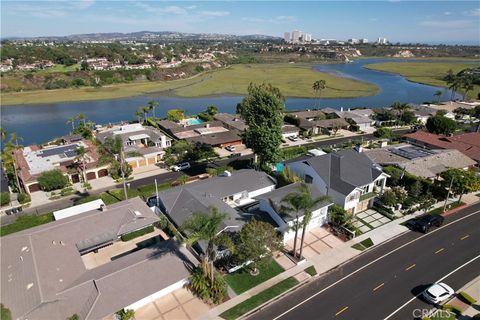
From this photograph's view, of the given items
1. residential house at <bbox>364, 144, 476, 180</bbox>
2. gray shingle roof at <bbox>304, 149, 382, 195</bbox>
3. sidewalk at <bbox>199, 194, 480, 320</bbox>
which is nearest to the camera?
sidewalk at <bbox>199, 194, 480, 320</bbox>

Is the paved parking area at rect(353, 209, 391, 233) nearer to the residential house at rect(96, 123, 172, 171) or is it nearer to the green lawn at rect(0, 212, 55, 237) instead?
the residential house at rect(96, 123, 172, 171)

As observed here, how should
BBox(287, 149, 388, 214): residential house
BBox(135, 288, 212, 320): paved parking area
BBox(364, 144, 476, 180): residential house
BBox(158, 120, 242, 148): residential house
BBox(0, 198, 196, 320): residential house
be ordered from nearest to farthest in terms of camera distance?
BBox(0, 198, 196, 320): residential house < BBox(135, 288, 212, 320): paved parking area < BBox(287, 149, 388, 214): residential house < BBox(364, 144, 476, 180): residential house < BBox(158, 120, 242, 148): residential house

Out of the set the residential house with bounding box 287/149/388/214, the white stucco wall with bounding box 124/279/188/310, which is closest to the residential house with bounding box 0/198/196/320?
the white stucco wall with bounding box 124/279/188/310

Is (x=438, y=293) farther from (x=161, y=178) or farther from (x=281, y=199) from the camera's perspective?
(x=161, y=178)

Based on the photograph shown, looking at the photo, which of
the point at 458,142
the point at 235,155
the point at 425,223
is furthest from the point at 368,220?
the point at 458,142

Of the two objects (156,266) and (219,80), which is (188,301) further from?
(219,80)
